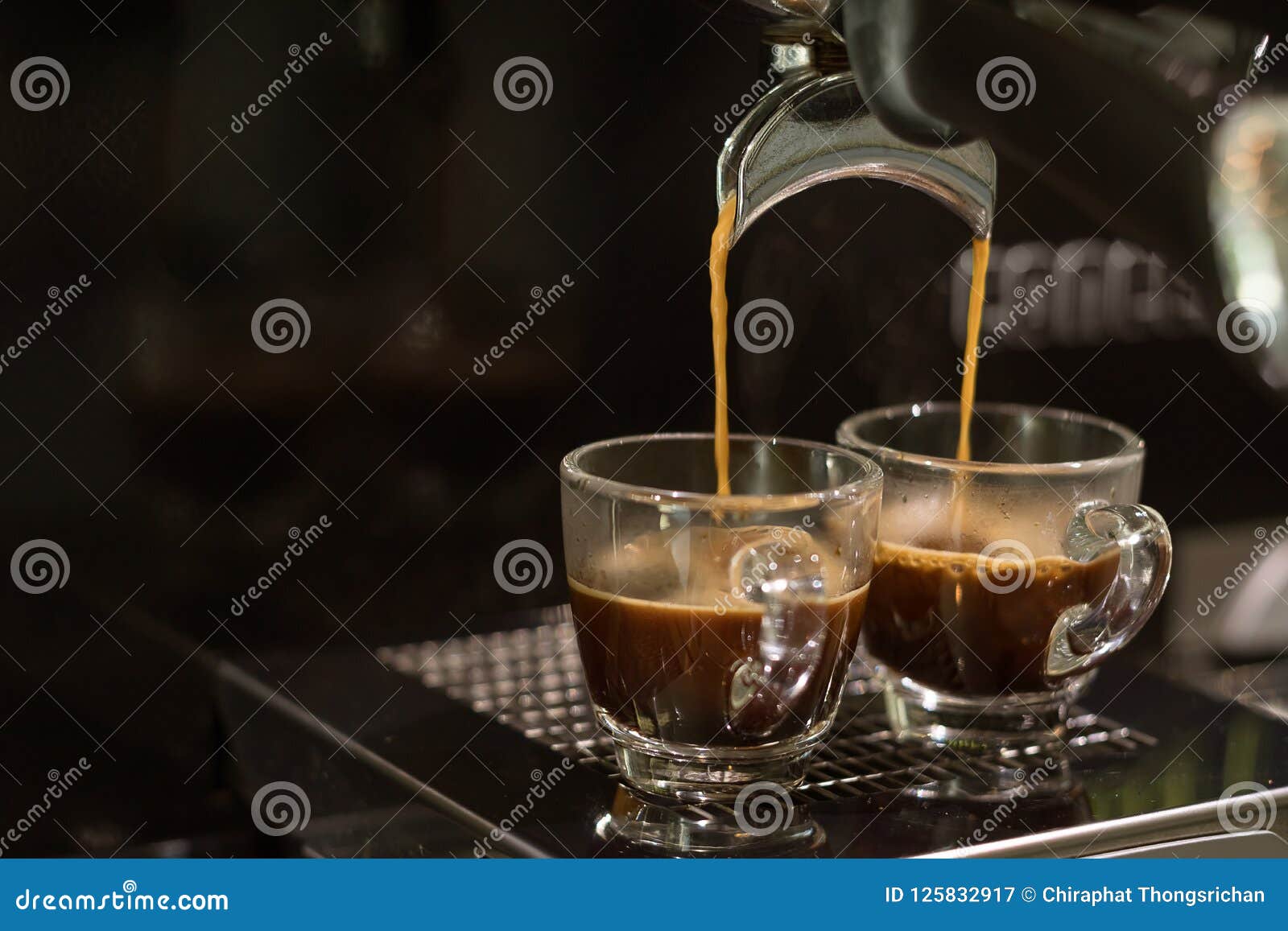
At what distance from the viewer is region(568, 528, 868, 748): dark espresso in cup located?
2.27 ft

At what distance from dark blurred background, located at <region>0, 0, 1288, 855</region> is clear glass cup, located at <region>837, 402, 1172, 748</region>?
7.6 inches

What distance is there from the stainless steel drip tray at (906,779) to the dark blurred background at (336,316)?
0.09 metres

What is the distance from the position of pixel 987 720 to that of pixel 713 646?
0.66ft

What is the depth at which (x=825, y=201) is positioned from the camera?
3.19 ft

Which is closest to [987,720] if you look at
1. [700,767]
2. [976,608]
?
[976,608]

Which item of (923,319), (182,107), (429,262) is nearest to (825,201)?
(923,319)

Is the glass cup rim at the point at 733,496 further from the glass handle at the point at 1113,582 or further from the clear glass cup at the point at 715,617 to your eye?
the glass handle at the point at 1113,582

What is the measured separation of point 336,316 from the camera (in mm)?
862

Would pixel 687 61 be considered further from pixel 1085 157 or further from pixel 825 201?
pixel 1085 157

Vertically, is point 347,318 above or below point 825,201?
below

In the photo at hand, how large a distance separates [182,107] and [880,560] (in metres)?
0.43

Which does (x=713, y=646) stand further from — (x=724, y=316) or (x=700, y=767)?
(x=724, y=316)

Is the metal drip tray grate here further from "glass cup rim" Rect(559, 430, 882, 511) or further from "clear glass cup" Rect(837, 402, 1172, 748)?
"glass cup rim" Rect(559, 430, 882, 511)

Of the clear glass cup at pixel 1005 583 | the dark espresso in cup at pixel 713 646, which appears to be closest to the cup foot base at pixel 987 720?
the clear glass cup at pixel 1005 583
